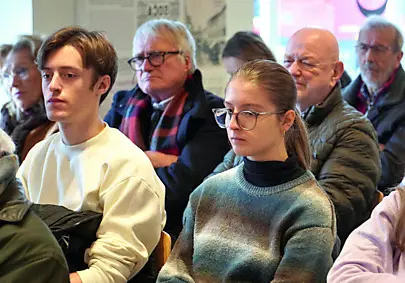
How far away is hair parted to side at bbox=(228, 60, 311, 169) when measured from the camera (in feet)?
5.58

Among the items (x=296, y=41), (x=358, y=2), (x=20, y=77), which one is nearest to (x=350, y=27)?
(x=358, y=2)

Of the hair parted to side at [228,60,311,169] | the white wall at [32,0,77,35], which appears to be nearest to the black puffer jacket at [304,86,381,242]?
the hair parted to side at [228,60,311,169]

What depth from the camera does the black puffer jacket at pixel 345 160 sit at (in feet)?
7.04

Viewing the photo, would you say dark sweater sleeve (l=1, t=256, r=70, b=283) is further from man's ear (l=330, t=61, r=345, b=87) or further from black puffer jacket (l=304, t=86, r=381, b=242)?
man's ear (l=330, t=61, r=345, b=87)

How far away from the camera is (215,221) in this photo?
1751 mm

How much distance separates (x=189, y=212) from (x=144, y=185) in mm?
153

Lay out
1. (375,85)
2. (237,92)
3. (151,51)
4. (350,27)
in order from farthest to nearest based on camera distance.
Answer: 1. (350,27)
2. (375,85)
3. (151,51)
4. (237,92)

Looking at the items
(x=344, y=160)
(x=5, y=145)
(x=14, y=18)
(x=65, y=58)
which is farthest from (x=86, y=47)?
(x=14, y=18)

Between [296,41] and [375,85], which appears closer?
[296,41]

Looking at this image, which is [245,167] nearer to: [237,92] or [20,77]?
[237,92]

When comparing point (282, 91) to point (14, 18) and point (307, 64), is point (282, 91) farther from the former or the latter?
point (14, 18)

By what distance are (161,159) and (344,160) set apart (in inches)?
30.3

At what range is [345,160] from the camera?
7.16ft

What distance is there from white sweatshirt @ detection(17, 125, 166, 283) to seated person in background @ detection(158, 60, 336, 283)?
0.35 ft
